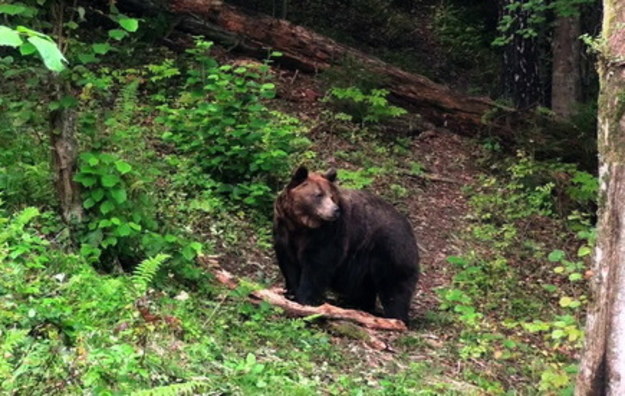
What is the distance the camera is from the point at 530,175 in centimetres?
1235

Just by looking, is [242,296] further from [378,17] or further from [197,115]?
[378,17]

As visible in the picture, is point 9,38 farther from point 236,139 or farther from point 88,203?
point 236,139

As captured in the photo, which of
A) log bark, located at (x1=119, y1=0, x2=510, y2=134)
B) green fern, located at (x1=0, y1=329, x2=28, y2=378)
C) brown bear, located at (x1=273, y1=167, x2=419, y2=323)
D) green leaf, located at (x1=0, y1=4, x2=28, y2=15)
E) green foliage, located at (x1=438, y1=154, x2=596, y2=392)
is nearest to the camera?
green fern, located at (x1=0, y1=329, x2=28, y2=378)

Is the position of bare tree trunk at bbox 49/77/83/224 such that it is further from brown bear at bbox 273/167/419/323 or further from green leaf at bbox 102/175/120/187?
brown bear at bbox 273/167/419/323

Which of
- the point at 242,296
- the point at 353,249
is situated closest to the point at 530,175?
the point at 353,249

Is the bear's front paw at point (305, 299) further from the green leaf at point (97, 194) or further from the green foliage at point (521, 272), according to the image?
the green leaf at point (97, 194)

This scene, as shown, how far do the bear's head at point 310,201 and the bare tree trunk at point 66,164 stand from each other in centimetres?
227

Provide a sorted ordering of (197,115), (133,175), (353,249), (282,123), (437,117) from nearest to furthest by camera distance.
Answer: (133,175), (353,249), (197,115), (282,123), (437,117)

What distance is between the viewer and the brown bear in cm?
747

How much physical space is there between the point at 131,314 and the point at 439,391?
2591mm

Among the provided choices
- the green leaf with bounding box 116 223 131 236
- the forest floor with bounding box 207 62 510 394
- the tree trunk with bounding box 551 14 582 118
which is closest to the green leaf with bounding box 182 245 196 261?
the green leaf with bounding box 116 223 131 236

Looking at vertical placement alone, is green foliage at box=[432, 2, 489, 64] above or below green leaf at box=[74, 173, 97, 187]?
above

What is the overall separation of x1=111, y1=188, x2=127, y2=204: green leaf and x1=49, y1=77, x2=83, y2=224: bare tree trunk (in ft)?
1.06

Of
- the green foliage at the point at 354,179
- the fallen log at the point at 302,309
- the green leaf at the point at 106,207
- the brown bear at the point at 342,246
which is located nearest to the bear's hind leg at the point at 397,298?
the brown bear at the point at 342,246
